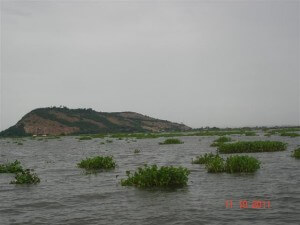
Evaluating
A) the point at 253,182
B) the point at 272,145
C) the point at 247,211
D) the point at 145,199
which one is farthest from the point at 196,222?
the point at 272,145

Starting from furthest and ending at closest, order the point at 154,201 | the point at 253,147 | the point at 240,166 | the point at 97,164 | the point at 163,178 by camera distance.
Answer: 1. the point at 253,147
2. the point at 97,164
3. the point at 240,166
4. the point at 163,178
5. the point at 154,201

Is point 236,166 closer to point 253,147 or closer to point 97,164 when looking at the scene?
point 97,164

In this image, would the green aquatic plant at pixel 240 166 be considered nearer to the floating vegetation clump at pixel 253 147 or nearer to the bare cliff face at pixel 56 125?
the floating vegetation clump at pixel 253 147

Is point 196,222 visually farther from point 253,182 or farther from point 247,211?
point 253,182

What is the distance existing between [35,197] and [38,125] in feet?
549

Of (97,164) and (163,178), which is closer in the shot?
(163,178)

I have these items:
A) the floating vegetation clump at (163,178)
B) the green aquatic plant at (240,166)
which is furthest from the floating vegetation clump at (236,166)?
the floating vegetation clump at (163,178)

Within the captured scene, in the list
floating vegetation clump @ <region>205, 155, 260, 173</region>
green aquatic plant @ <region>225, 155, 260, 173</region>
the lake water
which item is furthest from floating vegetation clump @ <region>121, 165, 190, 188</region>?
green aquatic plant @ <region>225, 155, 260, 173</region>

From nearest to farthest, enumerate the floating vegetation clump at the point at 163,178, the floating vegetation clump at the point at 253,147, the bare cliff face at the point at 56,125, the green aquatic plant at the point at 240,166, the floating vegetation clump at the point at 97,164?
the floating vegetation clump at the point at 163,178 < the green aquatic plant at the point at 240,166 < the floating vegetation clump at the point at 97,164 < the floating vegetation clump at the point at 253,147 < the bare cliff face at the point at 56,125

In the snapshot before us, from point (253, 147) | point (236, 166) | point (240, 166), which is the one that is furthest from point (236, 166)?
point (253, 147)

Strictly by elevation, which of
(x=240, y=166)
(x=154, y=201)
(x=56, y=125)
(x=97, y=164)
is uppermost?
(x=56, y=125)

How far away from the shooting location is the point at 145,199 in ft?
41.0

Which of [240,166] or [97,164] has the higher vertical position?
[97,164]

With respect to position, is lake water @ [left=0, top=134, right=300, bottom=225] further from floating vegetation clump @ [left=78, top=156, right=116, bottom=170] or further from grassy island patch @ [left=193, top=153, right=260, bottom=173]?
floating vegetation clump @ [left=78, top=156, right=116, bottom=170]
